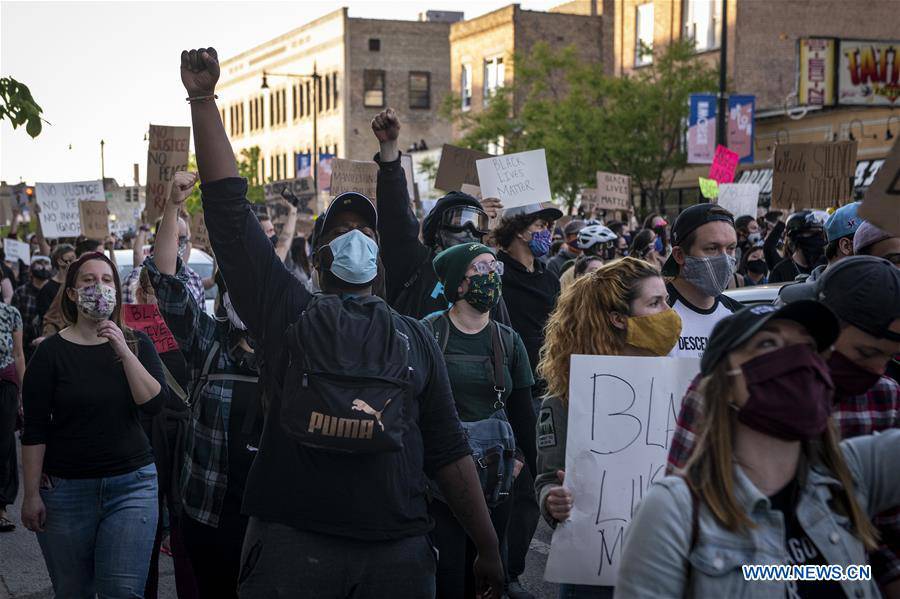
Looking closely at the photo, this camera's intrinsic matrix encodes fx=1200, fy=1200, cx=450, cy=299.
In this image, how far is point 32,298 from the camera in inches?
513

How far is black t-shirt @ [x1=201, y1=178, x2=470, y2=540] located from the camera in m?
3.50

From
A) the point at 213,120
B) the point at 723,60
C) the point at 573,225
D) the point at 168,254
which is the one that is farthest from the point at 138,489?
the point at 723,60

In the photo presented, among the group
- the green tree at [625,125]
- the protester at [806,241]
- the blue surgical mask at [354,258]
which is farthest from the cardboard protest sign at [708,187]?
the green tree at [625,125]

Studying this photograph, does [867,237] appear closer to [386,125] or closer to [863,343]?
[386,125]

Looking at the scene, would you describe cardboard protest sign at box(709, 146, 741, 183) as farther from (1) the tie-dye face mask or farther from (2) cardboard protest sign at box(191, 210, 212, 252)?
Result: (1) the tie-dye face mask

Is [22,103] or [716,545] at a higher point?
[22,103]

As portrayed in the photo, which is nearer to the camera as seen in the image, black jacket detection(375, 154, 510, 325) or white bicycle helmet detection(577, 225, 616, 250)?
black jacket detection(375, 154, 510, 325)

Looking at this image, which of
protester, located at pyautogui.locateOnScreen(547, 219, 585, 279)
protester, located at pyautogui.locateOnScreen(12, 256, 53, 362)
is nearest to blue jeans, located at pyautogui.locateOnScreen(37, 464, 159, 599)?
protester, located at pyautogui.locateOnScreen(547, 219, 585, 279)

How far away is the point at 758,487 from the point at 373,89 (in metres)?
63.0

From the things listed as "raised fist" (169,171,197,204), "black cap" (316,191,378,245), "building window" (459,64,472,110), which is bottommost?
"black cap" (316,191,378,245)

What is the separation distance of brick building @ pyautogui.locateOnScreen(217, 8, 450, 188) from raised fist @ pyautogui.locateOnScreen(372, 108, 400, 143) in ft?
180

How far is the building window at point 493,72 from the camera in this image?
5056 cm

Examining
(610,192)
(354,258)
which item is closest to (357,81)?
(610,192)

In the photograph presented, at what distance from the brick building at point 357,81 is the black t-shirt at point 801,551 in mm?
57791
